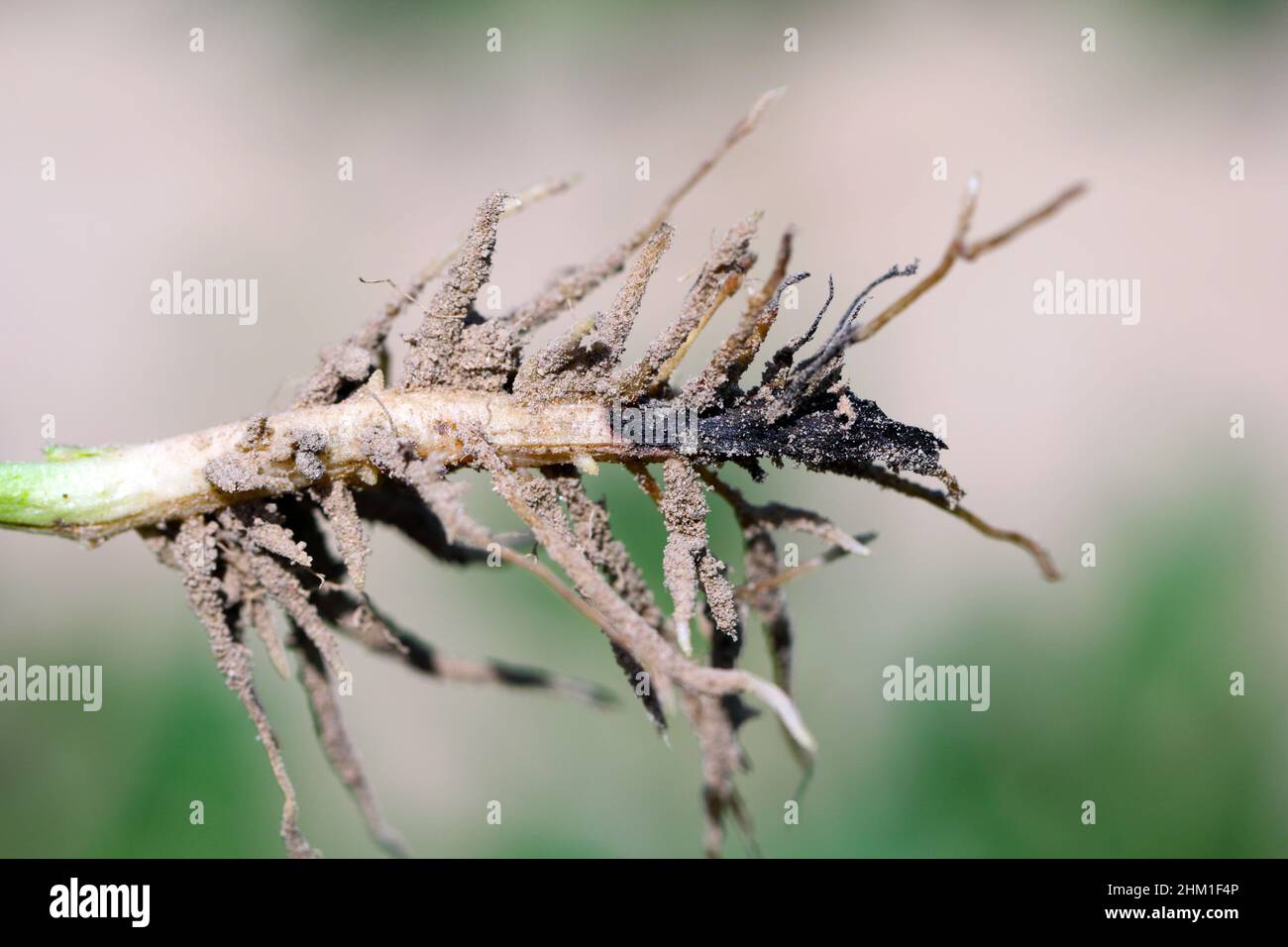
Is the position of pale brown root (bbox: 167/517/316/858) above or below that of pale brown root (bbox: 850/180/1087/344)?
below

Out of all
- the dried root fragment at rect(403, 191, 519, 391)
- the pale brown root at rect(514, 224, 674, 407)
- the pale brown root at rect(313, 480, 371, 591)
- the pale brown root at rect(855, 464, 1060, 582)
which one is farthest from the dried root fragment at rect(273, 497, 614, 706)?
the pale brown root at rect(855, 464, 1060, 582)

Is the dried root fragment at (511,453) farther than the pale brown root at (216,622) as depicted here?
No

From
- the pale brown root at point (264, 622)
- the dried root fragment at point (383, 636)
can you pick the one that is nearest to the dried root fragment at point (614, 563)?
the dried root fragment at point (383, 636)

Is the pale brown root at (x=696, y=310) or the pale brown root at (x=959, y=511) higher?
the pale brown root at (x=696, y=310)

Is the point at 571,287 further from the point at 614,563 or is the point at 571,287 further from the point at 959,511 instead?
the point at 959,511

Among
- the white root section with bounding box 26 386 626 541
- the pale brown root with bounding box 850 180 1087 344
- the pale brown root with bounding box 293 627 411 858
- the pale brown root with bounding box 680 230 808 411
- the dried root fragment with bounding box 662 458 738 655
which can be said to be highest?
the pale brown root with bounding box 850 180 1087 344

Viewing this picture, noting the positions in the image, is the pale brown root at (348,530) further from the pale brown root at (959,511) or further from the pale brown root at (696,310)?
the pale brown root at (959,511)

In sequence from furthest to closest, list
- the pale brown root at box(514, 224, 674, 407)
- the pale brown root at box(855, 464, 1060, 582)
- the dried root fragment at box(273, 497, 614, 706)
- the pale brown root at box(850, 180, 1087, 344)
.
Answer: the dried root fragment at box(273, 497, 614, 706) < the pale brown root at box(855, 464, 1060, 582) < the pale brown root at box(514, 224, 674, 407) < the pale brown root at box(850, 180, 1087, 344)

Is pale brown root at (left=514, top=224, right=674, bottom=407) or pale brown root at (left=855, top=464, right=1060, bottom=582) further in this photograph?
pale brown root at (left=855, top=464, right=1060, bottom=582)

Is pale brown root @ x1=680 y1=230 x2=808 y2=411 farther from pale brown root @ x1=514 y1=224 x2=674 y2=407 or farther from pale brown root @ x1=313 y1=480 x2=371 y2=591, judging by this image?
pale brown root @ x1=313 y1=480 x2=371 y2=591
